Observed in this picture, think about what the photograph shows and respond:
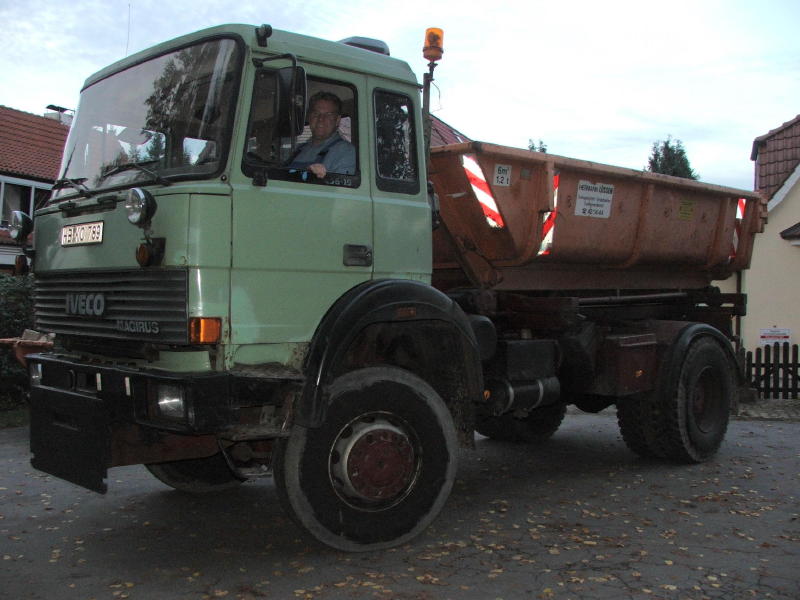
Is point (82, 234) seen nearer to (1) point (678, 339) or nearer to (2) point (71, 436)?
(2) point (71, 436)

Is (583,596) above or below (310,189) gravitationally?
below

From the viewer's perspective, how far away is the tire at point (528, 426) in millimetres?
7949

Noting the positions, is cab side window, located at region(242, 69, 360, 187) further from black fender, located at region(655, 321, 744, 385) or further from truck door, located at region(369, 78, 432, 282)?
black fender, located at region(655, 321, 744, 385)

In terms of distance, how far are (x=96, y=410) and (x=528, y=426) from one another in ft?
15.7

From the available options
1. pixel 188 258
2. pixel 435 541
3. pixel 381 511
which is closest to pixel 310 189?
pixel 188 258

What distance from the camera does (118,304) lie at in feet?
14.2

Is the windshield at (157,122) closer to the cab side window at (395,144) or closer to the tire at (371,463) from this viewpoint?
the cab side window at (395,144)

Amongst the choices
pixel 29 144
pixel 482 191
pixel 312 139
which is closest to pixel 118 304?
pixel 312 139

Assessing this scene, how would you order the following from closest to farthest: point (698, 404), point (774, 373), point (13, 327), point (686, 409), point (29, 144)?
point (686, 409) < point (698, 404) < point (13, 327) < point (774, 373) < point (29, 144)

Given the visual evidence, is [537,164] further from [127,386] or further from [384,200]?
[127,386]

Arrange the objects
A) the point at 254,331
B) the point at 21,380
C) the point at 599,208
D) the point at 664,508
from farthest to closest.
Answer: the point at 21,380, the point at 599,208, the point at 664,508, the point at 254,331

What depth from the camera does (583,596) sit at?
3934 mm

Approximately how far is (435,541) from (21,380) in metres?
7.35

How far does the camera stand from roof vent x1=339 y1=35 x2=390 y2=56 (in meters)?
5.07
